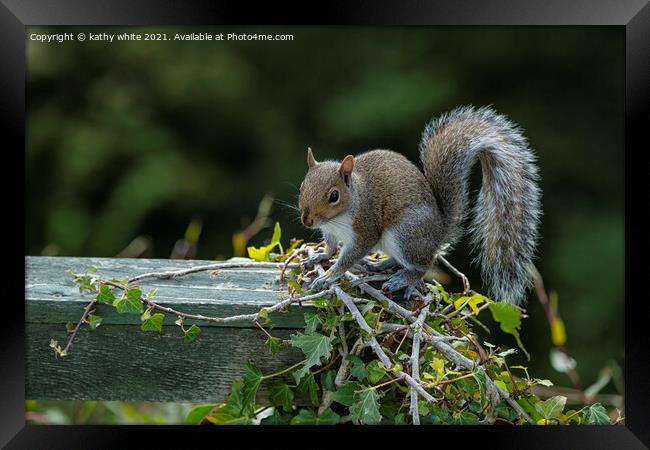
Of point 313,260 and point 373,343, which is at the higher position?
point 313,260

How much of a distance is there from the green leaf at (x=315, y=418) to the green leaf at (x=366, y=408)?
2.3 inches

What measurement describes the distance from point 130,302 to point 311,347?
35cm

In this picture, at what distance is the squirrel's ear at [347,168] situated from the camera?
5.69ft

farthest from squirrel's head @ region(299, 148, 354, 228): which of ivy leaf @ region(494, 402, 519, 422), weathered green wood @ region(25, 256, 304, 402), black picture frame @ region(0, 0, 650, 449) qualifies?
ivy leaf @ region(494, 402, 519, 422)

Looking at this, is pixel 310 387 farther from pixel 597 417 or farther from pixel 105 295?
pixel 597 417

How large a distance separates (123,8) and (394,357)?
0.78 m

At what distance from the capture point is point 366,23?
1.38 m

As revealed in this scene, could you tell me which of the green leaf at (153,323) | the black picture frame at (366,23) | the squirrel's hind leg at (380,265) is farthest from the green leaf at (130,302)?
the squirrel's hind leg at (380,265)

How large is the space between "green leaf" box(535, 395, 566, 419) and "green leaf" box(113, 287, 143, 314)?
2.49 feet

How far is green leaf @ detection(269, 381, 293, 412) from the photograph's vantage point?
4.79ft

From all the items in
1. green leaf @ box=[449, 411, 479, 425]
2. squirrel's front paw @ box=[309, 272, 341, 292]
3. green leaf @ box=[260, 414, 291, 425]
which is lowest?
green leaf @ box=[260, 414, 291, 425]

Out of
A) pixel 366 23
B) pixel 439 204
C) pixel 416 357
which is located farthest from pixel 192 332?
pixel 439 204

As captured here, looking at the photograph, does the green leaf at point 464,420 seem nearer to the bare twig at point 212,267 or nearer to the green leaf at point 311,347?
the green leaf at point 311,347

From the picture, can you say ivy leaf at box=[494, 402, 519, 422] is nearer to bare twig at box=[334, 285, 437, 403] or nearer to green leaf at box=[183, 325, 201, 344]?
bare twig at box=[334, 285, 437, 403]
